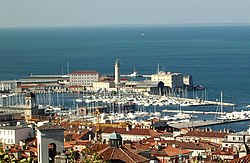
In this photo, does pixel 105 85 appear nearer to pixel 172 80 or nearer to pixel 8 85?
pixel 172 80

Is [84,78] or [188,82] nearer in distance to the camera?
[188,82]

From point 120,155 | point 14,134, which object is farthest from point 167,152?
point 120,155

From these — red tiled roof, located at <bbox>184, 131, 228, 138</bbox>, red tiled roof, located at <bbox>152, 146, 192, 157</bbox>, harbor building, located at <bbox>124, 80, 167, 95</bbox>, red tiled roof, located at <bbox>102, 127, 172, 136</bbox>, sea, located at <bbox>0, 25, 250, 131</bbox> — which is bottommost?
red tiled roof, located at <bbox>184, 131, 228, 138</bbox>

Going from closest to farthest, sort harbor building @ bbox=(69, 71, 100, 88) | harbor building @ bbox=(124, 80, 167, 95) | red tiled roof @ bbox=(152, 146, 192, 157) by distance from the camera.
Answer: red tiled roof @ bbox=(152, 146, 192, 157) → harbor building @ bbox=(124, 80, 167, 95) → harbor building @ bbox=(69, 71, 100, 88)

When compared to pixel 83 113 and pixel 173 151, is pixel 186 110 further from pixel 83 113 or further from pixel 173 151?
pixel 173 151

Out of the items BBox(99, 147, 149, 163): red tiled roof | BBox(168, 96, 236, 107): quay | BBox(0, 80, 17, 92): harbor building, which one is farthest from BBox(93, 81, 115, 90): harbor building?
BBox(99, 147, 149, 163): red tiled roof

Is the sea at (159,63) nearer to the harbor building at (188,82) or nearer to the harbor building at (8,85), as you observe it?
the harbor building at (188,82)

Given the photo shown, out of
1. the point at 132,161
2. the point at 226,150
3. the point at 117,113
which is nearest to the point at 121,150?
Answer: the point at 132,161

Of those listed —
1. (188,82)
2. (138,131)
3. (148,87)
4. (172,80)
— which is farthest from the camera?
(188,82)

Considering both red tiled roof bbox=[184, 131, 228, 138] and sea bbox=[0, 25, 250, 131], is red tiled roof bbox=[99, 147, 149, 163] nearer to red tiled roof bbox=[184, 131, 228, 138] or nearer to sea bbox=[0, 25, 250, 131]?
red tiled roof bbox=[184, 131, 228, 138]
